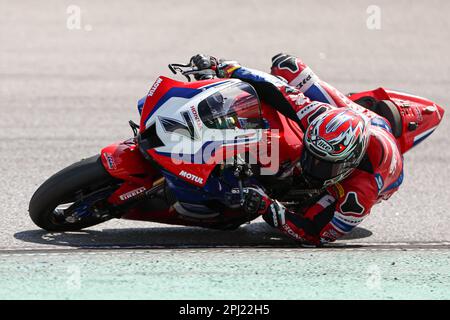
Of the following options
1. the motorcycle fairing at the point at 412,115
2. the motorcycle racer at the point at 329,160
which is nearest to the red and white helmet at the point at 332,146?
the motorcycle racer at the point at 329,160

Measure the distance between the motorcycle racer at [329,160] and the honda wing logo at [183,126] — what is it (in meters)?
0.55

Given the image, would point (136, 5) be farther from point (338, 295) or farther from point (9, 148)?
point (338, 295)

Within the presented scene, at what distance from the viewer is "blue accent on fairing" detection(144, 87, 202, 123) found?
6227 millimetres

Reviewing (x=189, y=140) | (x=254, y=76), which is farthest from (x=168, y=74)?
(x=189, y=140)

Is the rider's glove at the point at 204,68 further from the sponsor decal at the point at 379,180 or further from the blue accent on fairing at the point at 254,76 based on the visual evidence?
the sponsor decal at the point at 379,180

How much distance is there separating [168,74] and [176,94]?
18.7 ft

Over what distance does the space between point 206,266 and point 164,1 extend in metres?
9.81

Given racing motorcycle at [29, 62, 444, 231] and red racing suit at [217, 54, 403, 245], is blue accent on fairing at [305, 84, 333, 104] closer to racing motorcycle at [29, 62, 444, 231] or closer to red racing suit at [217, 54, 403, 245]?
red racing suit at [217, 54, 403, 245]

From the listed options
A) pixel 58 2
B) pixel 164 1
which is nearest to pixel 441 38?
pixel 164 1

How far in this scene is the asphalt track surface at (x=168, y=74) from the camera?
21.2ft
